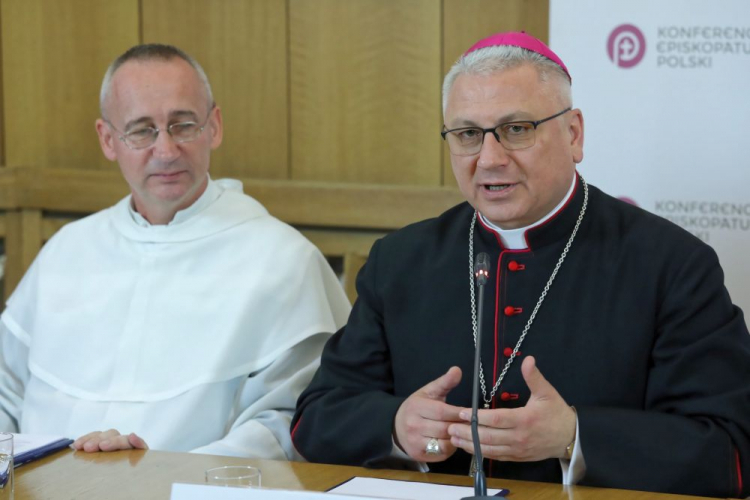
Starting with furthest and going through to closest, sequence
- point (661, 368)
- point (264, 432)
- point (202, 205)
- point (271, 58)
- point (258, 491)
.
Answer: point (271, 58) → point (202, 205) → point (264, 432) → point (661, 368) → point (258, 491)

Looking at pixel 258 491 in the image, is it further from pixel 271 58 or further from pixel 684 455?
pixel 271 58

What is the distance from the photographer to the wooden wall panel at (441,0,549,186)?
4801 millimetres

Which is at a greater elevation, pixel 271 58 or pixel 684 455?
pixel 271 58

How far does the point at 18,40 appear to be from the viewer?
5.75 meters

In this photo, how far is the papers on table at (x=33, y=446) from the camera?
8.60ft

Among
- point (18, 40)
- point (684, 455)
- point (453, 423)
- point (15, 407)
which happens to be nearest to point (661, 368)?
point (684, 455)

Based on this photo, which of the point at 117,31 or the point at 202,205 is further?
the point at 117,31

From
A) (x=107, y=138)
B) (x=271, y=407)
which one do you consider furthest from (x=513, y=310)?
(x=107, y=138)

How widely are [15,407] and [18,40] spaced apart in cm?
266

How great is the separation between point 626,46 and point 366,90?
65.5 inches

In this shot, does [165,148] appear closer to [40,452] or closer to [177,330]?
[177,330]

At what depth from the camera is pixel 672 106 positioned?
12.3 ft

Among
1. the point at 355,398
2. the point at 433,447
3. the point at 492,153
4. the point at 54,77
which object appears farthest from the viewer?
the point at 54,77

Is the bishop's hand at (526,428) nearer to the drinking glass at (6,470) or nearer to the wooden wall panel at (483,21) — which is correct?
the drinking glass at (6,470)
